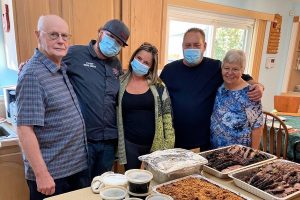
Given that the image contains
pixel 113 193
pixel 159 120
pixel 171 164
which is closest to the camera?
pixel 113 193

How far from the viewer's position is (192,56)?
1688 mm

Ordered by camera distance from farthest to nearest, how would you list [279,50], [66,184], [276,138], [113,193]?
[279,50], [276,138], [66,184], [113,193]

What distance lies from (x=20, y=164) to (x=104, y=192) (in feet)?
3.73

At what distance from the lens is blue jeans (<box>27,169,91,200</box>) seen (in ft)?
4.25

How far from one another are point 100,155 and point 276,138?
1688mm

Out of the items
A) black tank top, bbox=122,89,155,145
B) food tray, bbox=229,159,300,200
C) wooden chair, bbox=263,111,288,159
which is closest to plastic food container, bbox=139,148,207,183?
food tray, bbox=229,159,300,200

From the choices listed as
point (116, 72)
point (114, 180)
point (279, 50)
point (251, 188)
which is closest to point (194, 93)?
point (116, 72)

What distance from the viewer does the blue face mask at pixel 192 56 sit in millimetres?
1677

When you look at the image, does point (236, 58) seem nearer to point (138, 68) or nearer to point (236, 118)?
point (236, 118)

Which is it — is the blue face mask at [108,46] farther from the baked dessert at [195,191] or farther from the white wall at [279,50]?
the white wall at [279,50]

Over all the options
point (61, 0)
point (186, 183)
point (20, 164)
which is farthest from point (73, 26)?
point (186, 183)

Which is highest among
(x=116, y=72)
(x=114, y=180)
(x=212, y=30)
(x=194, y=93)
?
(x=212, y=30)

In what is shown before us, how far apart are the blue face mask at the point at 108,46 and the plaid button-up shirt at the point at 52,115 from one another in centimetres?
28

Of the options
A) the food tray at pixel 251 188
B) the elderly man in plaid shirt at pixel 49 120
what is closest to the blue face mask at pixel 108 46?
the elderly man in plaid shirt at pixel 49 120
